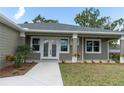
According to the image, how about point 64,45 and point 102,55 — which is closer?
point 64,45

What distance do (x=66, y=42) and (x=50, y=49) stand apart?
1.77 meters

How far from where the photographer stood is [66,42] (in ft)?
72.4

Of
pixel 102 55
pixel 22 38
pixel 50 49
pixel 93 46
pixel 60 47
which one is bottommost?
pixel 102 55

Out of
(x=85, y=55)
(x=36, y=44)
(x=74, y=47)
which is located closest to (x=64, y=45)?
(x=74, y=47)

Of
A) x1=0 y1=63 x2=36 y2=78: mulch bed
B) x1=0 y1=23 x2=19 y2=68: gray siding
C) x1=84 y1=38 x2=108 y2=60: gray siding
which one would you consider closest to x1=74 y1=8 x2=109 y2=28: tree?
x1=84 y1=38 x2=108 y2=60: gray siding

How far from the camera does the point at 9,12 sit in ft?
142

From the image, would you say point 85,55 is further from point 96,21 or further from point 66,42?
point 96,21

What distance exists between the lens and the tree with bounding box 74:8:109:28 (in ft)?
144

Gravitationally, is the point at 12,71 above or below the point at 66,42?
below
